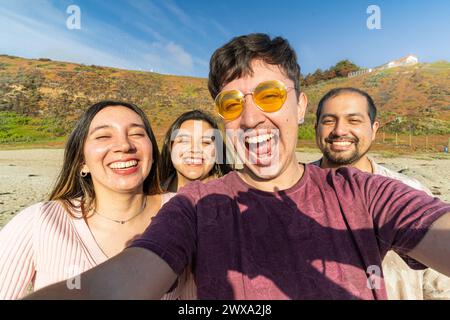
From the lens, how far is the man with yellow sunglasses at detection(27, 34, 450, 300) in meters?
1.47

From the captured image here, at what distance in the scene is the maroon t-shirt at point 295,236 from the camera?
61.3 inches

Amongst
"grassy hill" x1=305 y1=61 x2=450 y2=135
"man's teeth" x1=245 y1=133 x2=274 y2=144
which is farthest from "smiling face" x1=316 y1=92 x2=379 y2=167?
"grassy hill" x1=305 y1=61 x2=450 y2=135

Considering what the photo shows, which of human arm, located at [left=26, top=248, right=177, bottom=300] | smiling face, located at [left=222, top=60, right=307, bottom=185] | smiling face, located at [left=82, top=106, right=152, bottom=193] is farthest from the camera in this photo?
smiling face, located at [left=82, top=106, right=152, bottom=193]

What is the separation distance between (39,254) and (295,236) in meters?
1.65

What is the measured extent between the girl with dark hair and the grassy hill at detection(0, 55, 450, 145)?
2212 cm

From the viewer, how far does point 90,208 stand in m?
2.44

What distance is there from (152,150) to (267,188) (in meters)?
1.19

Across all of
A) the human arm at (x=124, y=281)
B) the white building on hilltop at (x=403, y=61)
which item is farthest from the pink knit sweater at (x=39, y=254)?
the white building on hilltop at (x=403, y=61)

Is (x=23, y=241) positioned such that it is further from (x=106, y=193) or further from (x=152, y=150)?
(x=152, y=150)

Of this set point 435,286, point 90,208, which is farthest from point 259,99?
point 435,286

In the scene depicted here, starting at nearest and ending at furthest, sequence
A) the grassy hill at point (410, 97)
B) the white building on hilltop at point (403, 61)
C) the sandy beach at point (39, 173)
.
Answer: the sandy beach at point (39, 173)
the grassy hill at point (410, 97)
the white building on hilltop at point (403, 61)

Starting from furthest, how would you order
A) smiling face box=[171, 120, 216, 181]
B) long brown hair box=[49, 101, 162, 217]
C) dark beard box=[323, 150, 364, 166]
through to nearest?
smiling face box=[171, 120, 216, 181], dark beard box=[323, 150, 364, 166], long brown hair box=[49, 101, 162, 217]

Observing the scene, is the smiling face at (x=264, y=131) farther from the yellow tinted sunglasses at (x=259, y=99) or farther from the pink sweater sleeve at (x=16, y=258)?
the pink sweater sleeve at (x=16, y=258)

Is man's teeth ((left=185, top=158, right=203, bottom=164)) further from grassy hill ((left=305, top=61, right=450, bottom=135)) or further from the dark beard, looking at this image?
grassy hill ((left=305, top=61, right=450, bottom=135))
